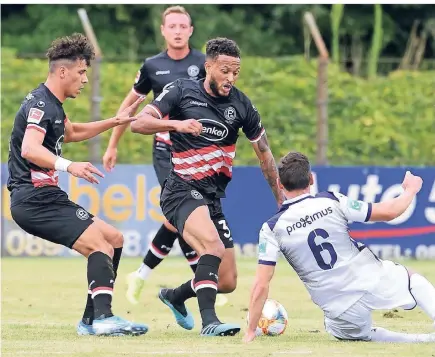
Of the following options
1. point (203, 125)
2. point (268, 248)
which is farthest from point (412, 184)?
point (203, 125)

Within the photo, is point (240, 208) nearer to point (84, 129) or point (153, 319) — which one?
point (153, 319)

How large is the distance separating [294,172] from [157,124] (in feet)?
3.98

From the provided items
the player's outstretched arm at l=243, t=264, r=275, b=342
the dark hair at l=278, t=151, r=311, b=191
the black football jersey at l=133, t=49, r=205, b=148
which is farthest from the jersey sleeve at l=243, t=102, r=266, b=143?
the black football jersey at l=133, t=49, r=205, b=148

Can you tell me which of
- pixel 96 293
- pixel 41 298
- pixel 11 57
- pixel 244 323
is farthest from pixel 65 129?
pixel 11 57

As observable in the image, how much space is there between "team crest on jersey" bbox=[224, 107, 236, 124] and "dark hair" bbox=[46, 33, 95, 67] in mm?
1032

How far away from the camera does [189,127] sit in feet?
28.5

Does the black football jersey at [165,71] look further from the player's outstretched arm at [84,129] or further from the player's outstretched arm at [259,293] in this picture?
the player's outstretched arm at [259,293]

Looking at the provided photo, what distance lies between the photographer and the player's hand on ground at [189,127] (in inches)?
341

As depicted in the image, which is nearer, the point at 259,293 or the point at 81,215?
the point at 259,293

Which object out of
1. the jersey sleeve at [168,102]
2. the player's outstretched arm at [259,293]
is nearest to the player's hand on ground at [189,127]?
the jersey sleeve at [168,102]

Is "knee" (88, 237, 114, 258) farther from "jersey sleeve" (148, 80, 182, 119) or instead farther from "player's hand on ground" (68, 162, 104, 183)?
"jersey sleeve" (148, 80, 182, 119)

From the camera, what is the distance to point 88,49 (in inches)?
353

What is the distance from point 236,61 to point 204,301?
168 cm

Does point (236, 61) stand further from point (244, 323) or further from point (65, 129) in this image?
point (244, 323)
